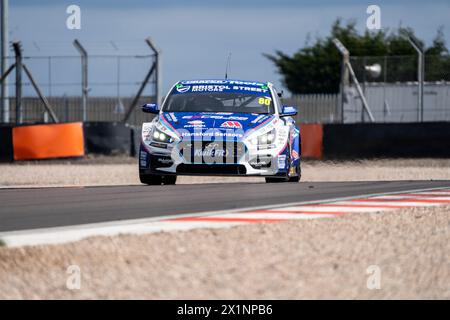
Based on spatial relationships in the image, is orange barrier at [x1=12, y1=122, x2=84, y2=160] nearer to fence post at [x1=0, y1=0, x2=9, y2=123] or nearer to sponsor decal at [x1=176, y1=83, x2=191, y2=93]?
fence post at [x1=0, y1=0, x2=9, y2=123]

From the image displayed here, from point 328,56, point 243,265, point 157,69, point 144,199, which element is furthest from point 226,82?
point 328,56

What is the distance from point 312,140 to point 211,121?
11266 mm

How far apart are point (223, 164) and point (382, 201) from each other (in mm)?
2730

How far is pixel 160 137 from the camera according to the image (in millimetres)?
13969

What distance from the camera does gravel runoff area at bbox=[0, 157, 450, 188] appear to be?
58.6ft

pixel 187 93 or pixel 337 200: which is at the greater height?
pixel 187 93

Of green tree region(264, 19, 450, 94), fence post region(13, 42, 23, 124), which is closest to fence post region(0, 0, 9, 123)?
fence post region(13, 42, 23, 124)

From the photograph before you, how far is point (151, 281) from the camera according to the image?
6996mm

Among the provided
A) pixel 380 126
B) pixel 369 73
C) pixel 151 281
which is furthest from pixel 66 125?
pixel 151 281

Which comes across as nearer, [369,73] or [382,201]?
[382,201]

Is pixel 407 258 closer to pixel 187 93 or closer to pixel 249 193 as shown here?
pixel 249 193

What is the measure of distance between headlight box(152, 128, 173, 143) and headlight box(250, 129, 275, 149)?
989 millimetres
